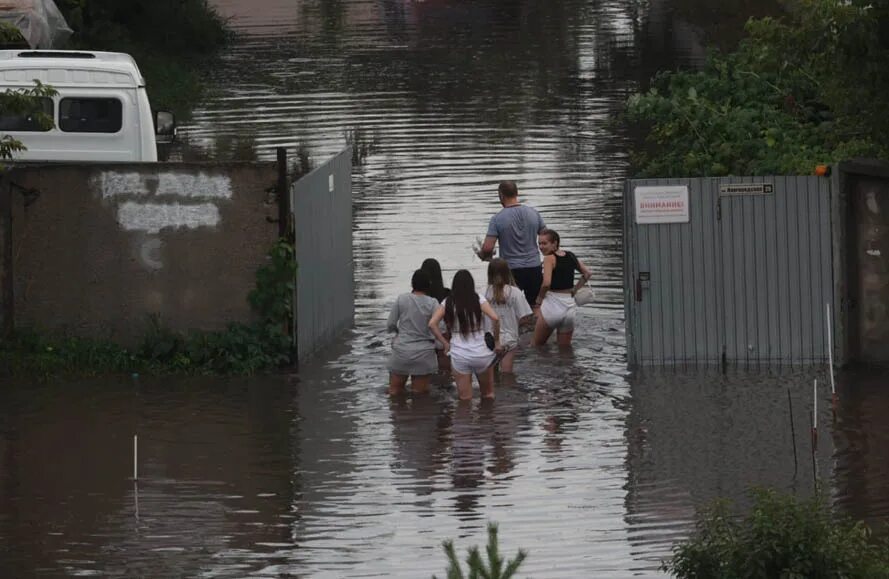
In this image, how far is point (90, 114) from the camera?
64.7 ft

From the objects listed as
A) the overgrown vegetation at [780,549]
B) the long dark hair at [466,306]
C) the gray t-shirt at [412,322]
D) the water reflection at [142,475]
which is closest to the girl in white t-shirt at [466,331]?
the long dark hair at [466,306]

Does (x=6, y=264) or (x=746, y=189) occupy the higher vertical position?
(x=746, y=189)

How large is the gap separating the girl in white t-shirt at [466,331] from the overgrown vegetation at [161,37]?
1780 cm

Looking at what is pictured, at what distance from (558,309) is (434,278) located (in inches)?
59.9

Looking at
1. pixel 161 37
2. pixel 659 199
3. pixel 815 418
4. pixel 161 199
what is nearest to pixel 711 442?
pixel 815 418

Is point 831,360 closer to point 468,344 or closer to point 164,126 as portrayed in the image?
point 468,344

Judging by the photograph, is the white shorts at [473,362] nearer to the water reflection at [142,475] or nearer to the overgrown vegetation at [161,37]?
the water reflection at [142,475]

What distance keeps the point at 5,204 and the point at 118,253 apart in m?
1.08

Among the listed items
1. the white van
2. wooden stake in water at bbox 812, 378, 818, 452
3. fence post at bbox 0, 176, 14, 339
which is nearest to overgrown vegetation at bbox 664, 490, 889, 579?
wooden stake in water at bbox 812, 378, 818, 452

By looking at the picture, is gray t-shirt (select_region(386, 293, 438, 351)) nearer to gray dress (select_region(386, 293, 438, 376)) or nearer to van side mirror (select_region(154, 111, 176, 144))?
gray dress (select_region(386, 293, 438, 376))

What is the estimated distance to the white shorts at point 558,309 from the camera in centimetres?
1700

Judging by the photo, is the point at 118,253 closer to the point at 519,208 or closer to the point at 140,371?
the point at 140,371

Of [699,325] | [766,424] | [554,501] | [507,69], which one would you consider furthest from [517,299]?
[507,69]

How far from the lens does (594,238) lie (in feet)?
69.5
